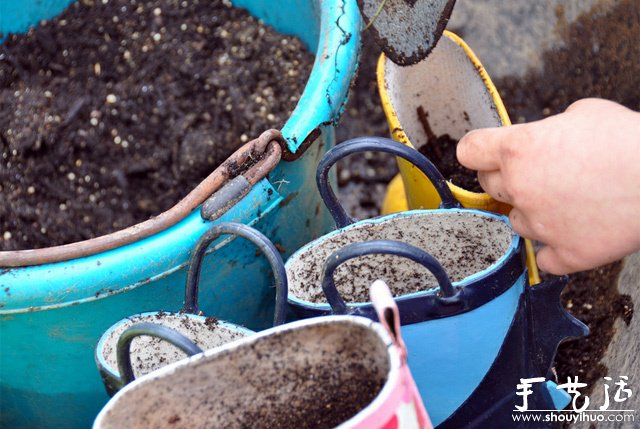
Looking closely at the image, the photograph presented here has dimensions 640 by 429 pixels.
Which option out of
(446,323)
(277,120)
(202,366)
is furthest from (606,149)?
(277,120)

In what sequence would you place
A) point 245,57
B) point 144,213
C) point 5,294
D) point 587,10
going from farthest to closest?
point 587,10 < point 245,57 < point 144,213 < point 5,294

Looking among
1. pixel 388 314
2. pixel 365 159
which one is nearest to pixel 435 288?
pixel 388 314

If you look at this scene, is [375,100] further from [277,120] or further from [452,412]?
[452,412]

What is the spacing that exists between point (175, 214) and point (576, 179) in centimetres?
49

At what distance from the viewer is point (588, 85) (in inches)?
66.7

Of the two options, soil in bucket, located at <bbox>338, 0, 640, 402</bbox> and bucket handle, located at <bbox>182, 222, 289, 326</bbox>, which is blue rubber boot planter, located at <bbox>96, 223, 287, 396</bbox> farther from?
soil in bucket, located at <bbox>338, 0, 640, 402</bbox>

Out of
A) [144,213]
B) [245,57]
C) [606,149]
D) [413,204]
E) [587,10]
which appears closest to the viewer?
[606,149]

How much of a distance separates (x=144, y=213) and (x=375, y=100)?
1.98ft

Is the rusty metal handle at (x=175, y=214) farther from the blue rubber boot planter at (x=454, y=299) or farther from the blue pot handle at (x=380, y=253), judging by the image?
the blue pot handle at (x=380, y=253)

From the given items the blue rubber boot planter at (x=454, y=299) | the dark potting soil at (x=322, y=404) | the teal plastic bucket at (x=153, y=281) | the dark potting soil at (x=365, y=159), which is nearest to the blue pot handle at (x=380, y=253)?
the blue rubber boot planter at (x=454, y=299)

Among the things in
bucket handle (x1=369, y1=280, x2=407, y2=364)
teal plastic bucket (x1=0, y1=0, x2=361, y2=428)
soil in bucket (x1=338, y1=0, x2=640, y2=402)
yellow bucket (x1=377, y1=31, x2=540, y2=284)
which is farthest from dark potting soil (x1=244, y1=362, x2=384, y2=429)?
soil in bucket (x1=338, y1=0, x2=640, y2=402)

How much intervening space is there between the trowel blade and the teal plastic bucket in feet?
0.40

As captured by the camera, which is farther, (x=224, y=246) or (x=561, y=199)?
(x=224, y=246)

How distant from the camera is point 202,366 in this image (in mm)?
811
